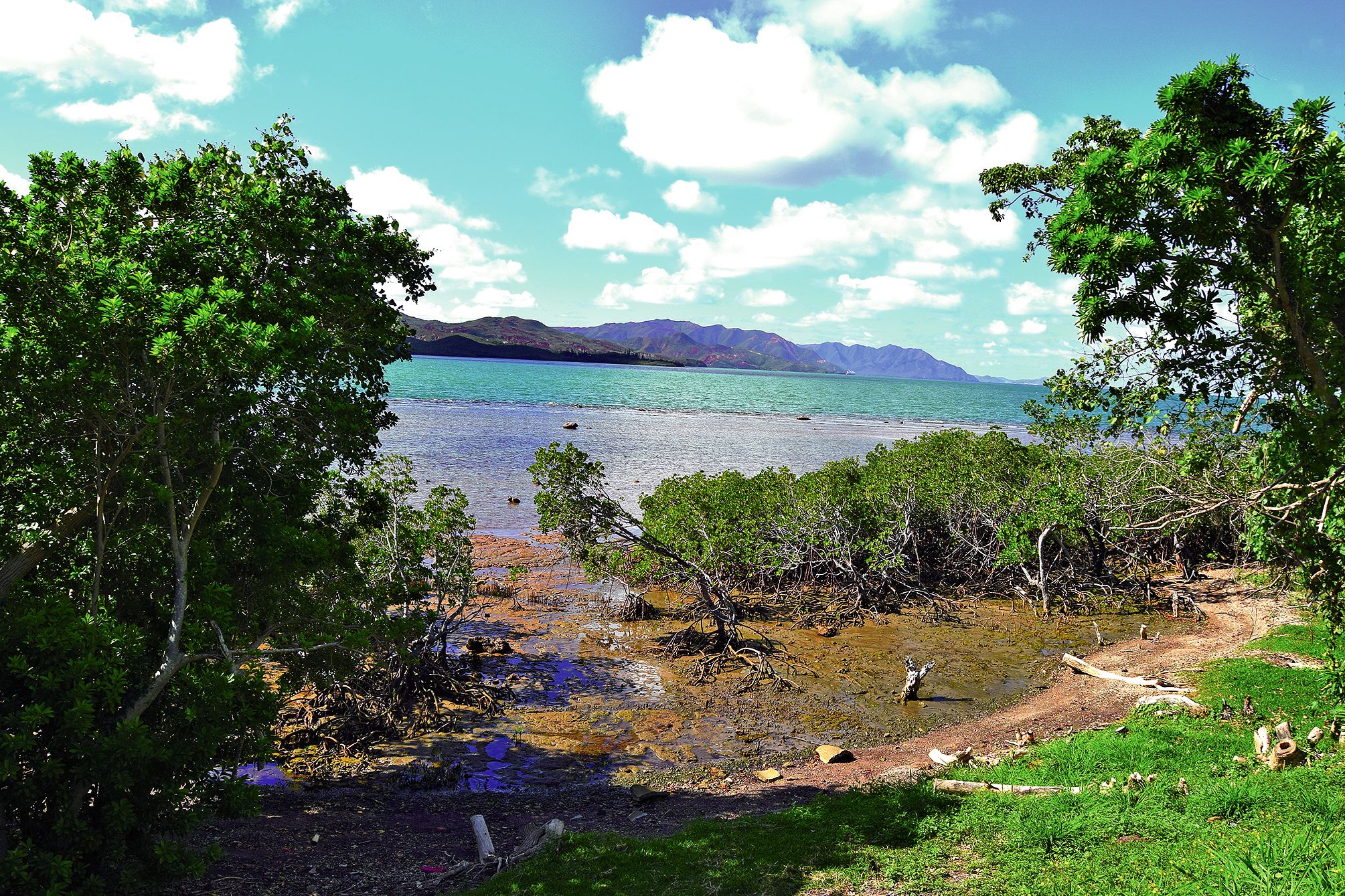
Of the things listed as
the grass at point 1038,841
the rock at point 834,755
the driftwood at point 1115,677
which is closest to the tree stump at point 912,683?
the rock at point 834,755

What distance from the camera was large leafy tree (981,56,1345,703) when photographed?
7340 mm

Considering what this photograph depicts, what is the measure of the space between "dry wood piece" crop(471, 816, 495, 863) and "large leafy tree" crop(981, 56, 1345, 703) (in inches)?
385

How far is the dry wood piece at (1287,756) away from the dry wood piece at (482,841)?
10.6 meters

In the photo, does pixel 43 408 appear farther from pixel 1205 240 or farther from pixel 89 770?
pixel 1205 240

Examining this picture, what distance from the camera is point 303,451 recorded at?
9523 mm

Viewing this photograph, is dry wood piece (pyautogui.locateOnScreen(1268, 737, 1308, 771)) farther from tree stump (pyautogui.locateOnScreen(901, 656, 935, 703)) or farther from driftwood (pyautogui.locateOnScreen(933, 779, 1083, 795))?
tree stump (pyautogui.locateOnScreen(901, 656, 935, 703))

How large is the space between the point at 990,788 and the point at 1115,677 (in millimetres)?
7909

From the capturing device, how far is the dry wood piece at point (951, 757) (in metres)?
12.2

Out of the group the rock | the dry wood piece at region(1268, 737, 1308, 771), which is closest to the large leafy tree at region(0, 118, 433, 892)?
the rock

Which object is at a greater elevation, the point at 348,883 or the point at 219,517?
the point at 219,517

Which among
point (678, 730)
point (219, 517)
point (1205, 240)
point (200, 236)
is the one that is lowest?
point (678, 730)

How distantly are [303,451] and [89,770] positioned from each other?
160 inches

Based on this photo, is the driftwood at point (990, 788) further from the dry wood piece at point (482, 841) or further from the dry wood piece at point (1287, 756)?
the dry wood piece at point (482, 841)

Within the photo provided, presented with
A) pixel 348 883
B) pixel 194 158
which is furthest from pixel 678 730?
pixel 194 158
